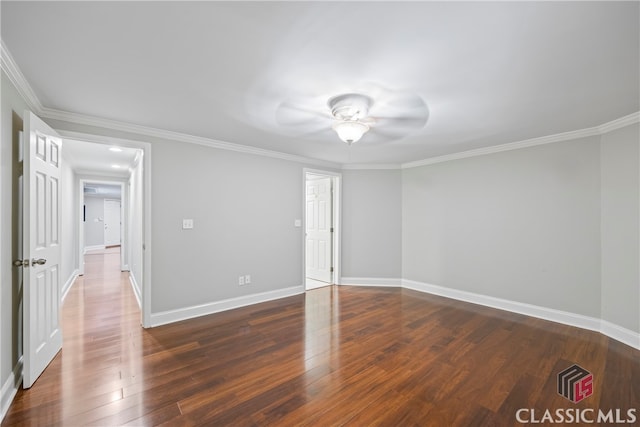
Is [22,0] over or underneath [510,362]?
over

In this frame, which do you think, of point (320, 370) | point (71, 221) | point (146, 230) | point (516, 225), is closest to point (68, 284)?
point (71, 221)

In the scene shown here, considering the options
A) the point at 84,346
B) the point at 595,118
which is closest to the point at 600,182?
the point at 595,118

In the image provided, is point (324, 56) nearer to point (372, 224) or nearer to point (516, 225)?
point (516, 225)

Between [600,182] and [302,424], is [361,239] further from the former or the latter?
[302,424]

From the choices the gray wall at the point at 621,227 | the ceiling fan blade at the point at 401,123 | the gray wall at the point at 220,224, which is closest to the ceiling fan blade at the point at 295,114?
the ceiling fan blade at the point at 401,123

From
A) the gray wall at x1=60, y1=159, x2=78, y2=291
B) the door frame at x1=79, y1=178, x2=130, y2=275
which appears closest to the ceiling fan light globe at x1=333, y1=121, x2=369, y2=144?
the gray wall at x1=60, y1=159, x2=78, y2=291

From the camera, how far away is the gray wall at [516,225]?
337cm

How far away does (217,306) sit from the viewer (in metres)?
3.85

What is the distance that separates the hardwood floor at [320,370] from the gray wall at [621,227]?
41cm

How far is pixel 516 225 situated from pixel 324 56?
3.64 meters

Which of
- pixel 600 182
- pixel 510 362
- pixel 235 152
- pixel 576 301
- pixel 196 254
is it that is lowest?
pixel 510 362

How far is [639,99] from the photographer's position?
2.48 meters

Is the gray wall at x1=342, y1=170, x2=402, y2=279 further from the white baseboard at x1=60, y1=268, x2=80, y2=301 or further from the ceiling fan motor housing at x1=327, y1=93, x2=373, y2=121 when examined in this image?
the white baseboard at x1=60, y1=268, x2=80, y2=301

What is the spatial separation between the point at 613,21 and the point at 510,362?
2.62 metres
